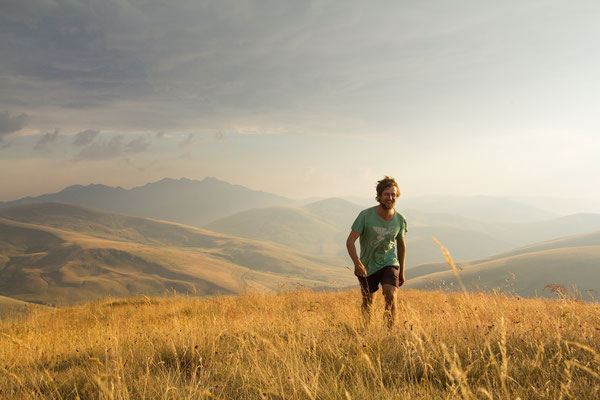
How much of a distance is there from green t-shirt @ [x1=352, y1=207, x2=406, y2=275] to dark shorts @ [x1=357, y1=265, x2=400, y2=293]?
0.07 metres

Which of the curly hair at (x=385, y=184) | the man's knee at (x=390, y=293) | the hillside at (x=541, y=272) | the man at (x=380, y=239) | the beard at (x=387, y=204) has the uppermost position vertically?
the curly hair at (x=385, y=184)

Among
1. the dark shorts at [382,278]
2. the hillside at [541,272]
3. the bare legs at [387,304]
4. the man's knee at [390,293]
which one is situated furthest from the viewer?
the hillside at [541,272]

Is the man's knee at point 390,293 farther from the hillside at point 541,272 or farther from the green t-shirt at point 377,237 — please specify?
the hillside at point 541,272

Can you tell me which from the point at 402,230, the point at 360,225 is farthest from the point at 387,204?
the point at 402,230

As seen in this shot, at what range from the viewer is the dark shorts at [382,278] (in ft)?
17.2

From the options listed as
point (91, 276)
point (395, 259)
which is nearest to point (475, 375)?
point (395, 259)

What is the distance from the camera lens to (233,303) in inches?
358

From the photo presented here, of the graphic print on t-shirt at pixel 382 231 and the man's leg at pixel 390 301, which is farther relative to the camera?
the graphic print on t-shirt at pixel 382 231

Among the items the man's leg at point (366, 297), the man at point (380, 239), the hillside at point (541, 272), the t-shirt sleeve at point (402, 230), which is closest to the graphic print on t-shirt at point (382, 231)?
the man at point (380, 239)

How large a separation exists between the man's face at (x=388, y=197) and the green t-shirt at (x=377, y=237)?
0.22 m

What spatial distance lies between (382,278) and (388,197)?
1.29m

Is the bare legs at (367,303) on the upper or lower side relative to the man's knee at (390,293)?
lower

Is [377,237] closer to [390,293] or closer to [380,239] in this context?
[380,239]

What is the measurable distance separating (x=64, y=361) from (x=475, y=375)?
15.2 feet
